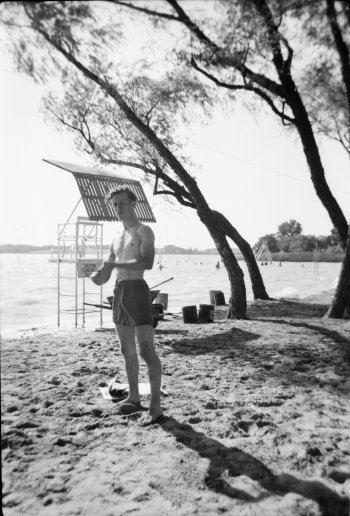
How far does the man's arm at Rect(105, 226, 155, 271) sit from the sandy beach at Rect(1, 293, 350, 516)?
1.35 metres

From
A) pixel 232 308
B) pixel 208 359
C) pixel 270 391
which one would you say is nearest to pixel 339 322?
pixel 232 308

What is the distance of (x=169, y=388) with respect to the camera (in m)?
4.40

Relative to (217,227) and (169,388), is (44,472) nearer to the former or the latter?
(169,388)

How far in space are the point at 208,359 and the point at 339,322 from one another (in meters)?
4.31

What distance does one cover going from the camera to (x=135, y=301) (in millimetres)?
3254

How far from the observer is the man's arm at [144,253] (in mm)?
3057

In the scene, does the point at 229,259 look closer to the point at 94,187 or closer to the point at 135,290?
the point at 94,187

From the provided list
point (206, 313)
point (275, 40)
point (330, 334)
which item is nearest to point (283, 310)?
point (206, 313)

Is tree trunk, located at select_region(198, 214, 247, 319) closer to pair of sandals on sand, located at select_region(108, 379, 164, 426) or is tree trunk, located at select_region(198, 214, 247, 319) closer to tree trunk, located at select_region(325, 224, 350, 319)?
tree trunk, located at select_region(325, 224, 350, 319)

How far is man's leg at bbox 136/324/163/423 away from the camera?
10.7 feet

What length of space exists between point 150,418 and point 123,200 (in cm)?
187

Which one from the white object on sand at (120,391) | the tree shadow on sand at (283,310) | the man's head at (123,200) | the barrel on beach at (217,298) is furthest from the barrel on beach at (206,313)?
the man's head at (123,200)

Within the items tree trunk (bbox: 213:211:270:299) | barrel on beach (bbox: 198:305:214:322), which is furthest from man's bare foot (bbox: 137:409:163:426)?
tree trunk (bbox: 213:211:270:299)

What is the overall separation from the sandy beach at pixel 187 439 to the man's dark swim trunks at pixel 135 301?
0.91 m
